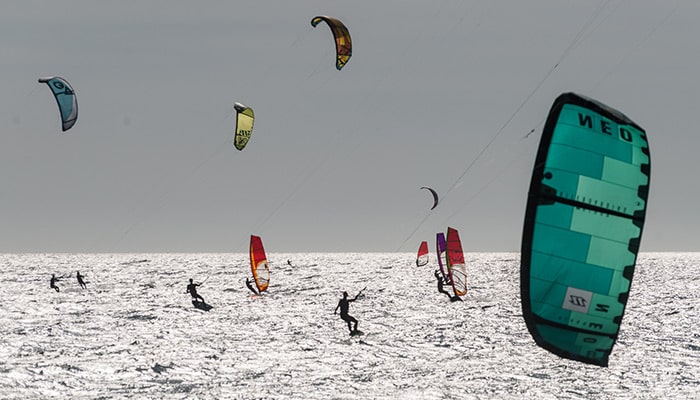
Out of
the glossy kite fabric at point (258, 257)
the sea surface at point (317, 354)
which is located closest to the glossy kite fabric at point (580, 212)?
the sea surface at point (317, 354)

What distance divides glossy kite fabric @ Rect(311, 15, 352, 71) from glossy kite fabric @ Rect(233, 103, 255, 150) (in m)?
6.37

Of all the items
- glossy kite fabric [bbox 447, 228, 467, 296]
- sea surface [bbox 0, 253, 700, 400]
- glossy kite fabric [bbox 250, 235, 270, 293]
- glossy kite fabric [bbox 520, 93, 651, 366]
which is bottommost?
glossy kite fabric [bbox 520, 93, 651, 366]

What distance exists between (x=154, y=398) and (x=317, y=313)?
57.4ft

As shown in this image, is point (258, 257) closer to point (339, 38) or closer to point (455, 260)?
point (455, 260)

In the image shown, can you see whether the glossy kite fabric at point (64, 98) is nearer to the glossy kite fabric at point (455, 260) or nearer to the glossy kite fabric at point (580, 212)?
the glossy kite fabric at point (455, 260)

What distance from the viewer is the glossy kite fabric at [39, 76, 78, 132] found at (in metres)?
27.3

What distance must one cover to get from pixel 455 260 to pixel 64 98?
14.7m

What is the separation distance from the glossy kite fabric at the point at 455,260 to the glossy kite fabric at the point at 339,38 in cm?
877

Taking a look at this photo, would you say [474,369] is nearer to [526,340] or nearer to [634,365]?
[634,365]

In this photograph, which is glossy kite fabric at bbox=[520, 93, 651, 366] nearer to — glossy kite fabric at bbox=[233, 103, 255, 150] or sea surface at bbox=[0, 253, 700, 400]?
sea surface at bbox=[0, 253, 700, 400]

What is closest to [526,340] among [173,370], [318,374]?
[318,374]

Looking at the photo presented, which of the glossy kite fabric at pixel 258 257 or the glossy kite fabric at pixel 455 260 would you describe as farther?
the glossy kite fabric at pixel 258 257

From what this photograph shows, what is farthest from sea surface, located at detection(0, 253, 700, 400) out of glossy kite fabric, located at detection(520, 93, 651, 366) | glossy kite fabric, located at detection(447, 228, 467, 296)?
glossy kite fabric, located at detection(520, 93, 651, 366)

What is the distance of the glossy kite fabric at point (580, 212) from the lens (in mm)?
8445
